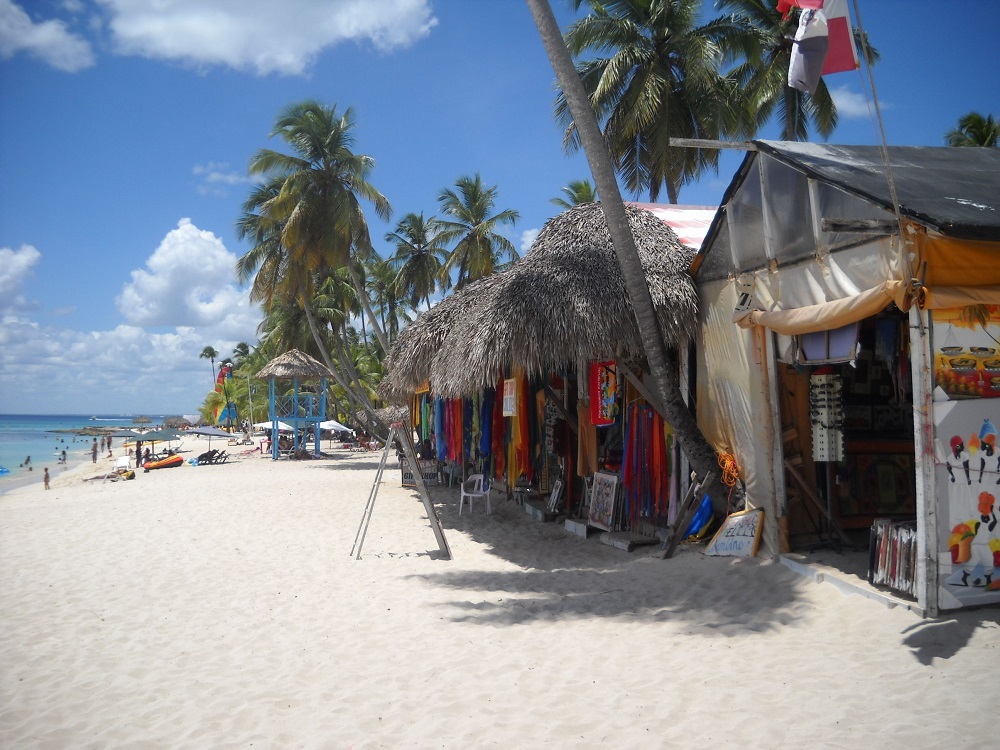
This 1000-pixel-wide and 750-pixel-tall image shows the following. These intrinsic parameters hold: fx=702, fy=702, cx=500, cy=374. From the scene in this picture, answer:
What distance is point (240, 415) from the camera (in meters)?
63.9

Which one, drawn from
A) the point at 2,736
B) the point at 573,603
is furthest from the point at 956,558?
the point at 2,736

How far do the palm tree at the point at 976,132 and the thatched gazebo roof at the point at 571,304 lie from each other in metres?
16.5

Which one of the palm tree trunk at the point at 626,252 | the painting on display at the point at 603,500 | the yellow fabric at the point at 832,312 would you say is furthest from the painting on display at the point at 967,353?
the painting on display at the point at 603,500

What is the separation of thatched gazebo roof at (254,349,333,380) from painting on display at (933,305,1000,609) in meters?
23.2

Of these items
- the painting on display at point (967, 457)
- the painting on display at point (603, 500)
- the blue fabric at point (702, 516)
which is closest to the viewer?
the painting on display at point (967, 457)

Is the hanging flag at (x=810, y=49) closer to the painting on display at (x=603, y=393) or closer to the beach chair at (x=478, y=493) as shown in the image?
the painting on display at (x=603, y=393)

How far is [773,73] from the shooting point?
16.6 metres

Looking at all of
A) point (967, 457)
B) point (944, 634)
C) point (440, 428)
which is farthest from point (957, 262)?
point (440, 428)

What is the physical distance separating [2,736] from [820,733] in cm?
440

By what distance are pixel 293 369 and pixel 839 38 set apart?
23.0 metres

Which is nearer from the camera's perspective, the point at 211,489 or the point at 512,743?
the point at 512,743

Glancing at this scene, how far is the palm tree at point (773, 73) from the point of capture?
54.6 feet

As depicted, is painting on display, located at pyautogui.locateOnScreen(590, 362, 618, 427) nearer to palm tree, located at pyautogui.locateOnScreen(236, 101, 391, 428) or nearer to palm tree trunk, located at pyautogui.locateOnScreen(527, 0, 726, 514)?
palm tree trunk, located at pyautogui.locateOnScreen(527, 0, 726, 514)

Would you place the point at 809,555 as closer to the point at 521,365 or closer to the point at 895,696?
the point at 895,696
